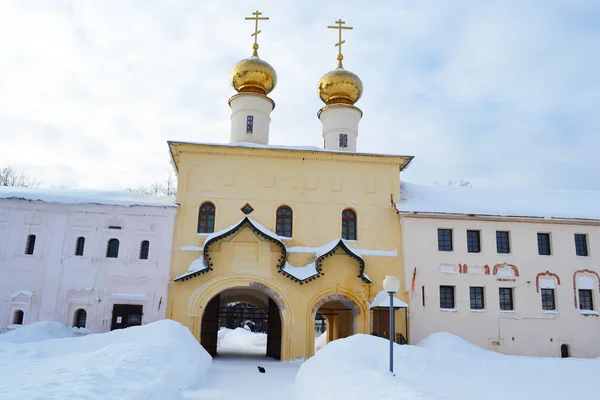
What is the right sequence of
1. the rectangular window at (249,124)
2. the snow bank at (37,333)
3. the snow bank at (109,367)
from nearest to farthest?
the snow bank at (109,367), the snow bank at (37,333), the rectangular window at (249,124)

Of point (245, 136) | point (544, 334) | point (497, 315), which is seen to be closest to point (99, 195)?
point (245, 136)

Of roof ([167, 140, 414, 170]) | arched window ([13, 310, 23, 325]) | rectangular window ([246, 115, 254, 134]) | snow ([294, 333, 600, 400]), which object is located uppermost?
rectangular window ([246, 115, 254, 134])

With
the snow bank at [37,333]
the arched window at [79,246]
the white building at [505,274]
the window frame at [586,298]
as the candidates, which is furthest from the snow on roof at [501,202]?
the snow bank at [37,333]

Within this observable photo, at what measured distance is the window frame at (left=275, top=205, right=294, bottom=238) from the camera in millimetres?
19062

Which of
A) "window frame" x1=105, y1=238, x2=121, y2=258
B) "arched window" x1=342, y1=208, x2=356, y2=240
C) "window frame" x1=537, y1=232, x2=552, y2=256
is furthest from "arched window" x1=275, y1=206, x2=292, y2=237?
"window frame" x1=537, y1=232, x2=552, y2=256

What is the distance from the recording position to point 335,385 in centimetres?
833

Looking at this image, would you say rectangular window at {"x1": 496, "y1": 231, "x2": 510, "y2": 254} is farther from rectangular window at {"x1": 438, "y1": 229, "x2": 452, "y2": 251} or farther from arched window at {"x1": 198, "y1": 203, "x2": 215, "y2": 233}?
arched window at {"x1": 198, "y1": 203, "x2": 215, "y2": 233}

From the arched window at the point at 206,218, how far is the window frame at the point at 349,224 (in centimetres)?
490

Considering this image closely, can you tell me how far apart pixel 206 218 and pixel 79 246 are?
4.59 metres

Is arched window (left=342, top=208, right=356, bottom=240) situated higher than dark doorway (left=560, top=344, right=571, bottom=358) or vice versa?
arched window (left=342, top=208, right=356, bottom=240)

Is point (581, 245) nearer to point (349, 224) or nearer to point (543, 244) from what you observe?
point (543, 244)

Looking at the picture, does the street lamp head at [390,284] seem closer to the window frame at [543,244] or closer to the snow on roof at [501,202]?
the snow on roof at [501,202]

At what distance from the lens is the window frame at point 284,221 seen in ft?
62.5

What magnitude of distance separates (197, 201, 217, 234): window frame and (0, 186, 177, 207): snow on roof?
1.02 metres
